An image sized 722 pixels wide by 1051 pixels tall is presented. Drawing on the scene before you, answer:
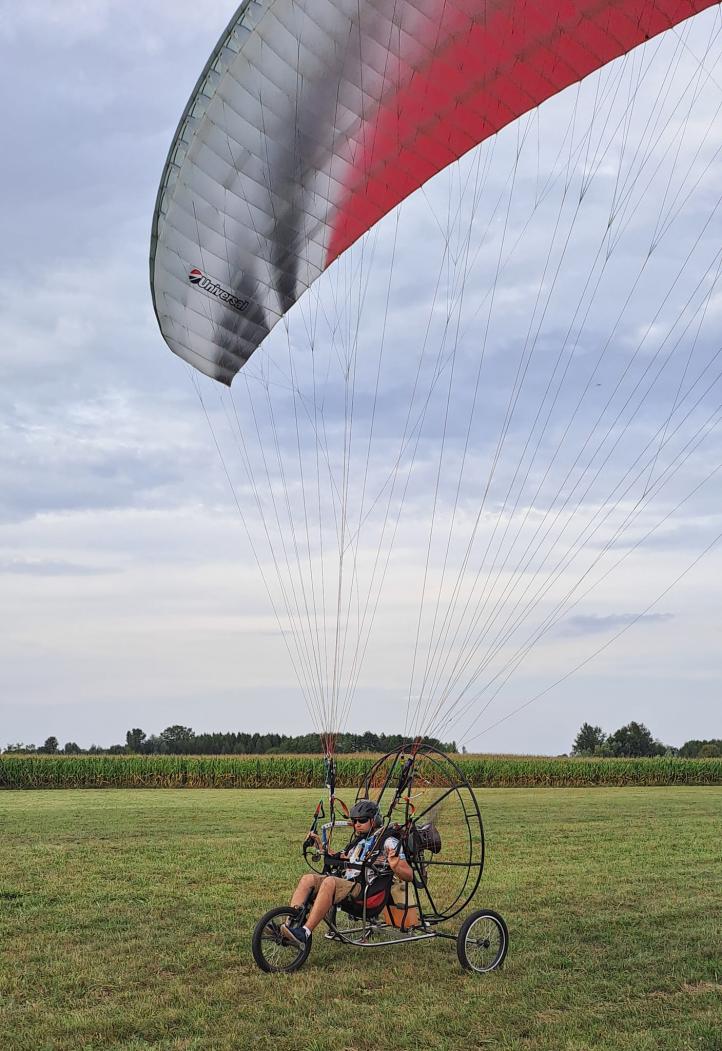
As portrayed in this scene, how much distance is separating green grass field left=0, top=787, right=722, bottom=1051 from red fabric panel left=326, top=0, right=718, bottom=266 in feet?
22.4

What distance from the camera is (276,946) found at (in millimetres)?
6168

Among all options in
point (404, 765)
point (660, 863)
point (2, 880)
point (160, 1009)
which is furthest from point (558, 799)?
point (160, 1009)

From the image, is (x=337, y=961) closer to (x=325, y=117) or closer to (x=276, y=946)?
(x=276, y=946)

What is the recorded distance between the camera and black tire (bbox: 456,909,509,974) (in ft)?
19.5

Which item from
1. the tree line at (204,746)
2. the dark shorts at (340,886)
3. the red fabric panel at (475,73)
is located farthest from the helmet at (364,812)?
the tree line at (204,746)

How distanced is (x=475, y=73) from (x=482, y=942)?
692 cm

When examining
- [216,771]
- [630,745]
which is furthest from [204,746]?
[630,745]

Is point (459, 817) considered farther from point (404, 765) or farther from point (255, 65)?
point (255, 65)

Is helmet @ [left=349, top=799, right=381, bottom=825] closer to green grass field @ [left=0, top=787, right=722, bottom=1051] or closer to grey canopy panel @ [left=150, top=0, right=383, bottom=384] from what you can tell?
green grass field @ [left=0, top=787, right=722, bottom=1051]

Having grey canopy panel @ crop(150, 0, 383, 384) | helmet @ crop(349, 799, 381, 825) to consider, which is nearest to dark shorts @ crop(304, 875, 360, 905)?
helmet @ crop(349, 799, 381, 825)

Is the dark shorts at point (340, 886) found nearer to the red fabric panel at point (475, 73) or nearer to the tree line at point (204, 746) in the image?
the red fabric panel at point (475, 73)

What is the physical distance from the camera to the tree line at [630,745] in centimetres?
4059

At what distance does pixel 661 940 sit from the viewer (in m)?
6.83

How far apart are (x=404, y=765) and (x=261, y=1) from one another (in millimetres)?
5983
